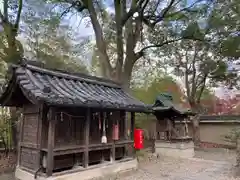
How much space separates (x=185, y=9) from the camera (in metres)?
11.9

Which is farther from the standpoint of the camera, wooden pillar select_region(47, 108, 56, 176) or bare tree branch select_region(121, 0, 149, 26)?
bare tree branch select_region(121, 0, 149, 26)

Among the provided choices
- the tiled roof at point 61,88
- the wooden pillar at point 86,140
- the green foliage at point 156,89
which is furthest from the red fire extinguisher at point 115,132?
the green foliage at point 156,89

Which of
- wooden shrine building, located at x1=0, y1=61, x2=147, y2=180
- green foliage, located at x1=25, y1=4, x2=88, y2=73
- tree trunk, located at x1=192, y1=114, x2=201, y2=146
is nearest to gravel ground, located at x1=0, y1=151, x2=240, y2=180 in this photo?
wooden shrine building, located at x1=0, y1=61, x2=147, y2=180

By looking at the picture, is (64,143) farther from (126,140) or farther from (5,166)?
(5,166)

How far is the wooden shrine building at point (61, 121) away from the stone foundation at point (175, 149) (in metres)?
4.57

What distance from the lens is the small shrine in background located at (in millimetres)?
12062

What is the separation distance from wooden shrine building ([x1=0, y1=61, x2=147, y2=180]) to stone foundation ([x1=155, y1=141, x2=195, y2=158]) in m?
4.57

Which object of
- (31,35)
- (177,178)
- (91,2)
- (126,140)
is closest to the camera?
(177,178)

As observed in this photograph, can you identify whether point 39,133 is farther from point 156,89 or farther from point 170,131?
point 156,89

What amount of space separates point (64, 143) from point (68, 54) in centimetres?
1030

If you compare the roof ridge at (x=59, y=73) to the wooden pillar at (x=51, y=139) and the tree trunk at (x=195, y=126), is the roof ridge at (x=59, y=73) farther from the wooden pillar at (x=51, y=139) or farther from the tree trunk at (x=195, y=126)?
the tree trunk at (x=195, y=126)

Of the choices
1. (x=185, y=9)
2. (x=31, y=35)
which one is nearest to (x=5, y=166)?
(x=31, y=35)

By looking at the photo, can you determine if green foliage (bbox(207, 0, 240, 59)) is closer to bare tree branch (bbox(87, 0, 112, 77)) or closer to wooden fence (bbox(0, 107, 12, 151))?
bare tree branch (bbox(87, 0, 112, 77))

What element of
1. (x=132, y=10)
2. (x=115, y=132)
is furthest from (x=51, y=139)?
(x=132, y=10)
